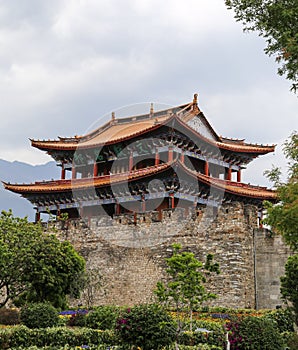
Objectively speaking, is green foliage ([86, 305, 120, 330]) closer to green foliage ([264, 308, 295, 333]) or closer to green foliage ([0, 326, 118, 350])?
green foliage ([0, 326, 118, 350])

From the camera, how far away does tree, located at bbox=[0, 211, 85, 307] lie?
2048 centimetres

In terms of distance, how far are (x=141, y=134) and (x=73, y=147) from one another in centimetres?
575

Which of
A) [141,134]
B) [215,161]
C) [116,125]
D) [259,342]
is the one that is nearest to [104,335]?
[259,342]

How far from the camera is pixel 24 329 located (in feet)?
50.5

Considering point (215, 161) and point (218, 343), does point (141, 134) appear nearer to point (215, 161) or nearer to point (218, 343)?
point (215, 161)

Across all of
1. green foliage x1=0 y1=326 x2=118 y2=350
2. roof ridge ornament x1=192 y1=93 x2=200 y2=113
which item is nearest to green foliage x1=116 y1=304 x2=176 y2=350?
green foliage x1=0 y1=326 x2=118 y2=350

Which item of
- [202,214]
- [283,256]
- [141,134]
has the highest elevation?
[141,134]

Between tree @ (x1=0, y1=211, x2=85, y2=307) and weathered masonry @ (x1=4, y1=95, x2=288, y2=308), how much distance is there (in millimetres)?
4174

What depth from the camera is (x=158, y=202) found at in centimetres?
2975

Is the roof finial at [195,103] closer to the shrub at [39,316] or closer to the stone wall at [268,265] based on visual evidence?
the stone wall at [268,265]

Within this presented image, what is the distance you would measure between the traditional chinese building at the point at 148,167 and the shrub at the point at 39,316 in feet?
35.1

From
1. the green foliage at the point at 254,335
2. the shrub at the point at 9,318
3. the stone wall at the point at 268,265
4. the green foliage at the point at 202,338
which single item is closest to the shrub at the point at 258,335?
the green foliage at the point at 254,335

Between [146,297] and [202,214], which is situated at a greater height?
[202,214]

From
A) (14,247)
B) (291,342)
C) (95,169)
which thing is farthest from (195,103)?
(291,342)
